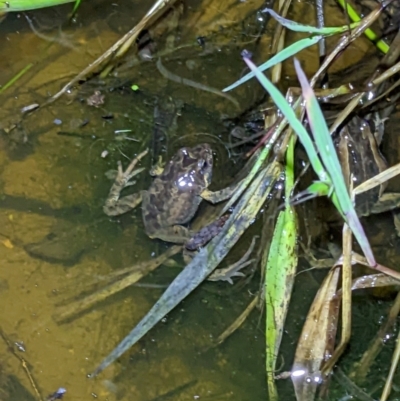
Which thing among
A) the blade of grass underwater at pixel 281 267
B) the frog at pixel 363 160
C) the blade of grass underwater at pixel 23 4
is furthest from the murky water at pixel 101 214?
the blade of grass underwater at pixel 23 4

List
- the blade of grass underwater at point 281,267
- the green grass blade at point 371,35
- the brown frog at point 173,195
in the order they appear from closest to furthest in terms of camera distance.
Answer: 1. the blade of grass underwater at point 281,267
2. the green grass blade at point 371,35
3. the brown frog at point 173,195

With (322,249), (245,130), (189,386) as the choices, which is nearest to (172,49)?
(245,130)

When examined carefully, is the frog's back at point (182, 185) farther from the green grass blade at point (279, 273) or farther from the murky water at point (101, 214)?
the green grass blade at point (279, 273)

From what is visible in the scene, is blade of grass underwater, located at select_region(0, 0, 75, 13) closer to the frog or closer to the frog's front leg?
the frog's front leg

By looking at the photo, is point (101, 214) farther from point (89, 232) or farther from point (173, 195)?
point (173, 195)

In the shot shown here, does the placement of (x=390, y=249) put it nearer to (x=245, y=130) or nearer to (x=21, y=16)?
(x=245, y=130)

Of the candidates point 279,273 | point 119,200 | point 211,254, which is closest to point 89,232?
point 119,200
